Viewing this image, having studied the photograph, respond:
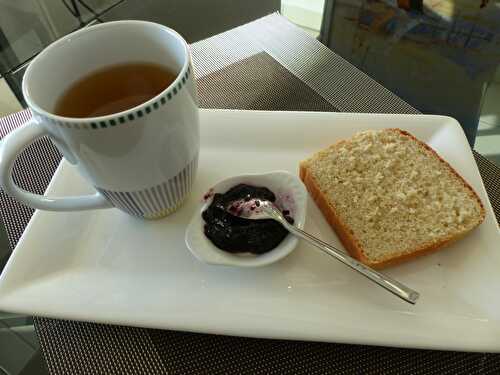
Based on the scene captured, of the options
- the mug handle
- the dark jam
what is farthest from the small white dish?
the mug handle

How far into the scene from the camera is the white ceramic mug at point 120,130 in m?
0.59

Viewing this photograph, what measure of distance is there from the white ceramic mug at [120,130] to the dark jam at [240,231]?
10cm

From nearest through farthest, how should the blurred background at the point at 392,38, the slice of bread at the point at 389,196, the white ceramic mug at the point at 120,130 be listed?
the white ceramic mug at the point at 120,130, the slice of bread at the point at 389,196, the blurred background at the point at 392,38

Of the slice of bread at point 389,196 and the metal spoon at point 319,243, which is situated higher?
the metal spoon at point 319,243

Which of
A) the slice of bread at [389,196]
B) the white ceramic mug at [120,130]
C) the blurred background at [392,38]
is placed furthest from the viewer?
the blurred background at [392,38]

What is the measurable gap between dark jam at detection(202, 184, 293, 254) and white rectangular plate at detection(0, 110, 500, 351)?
45 mm

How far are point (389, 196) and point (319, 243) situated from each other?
18cm

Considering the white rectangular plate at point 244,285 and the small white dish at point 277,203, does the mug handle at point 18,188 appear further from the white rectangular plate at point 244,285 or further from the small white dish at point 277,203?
the small white dish at point 277,203

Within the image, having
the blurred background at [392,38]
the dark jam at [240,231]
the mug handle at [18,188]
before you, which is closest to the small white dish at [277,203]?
the dark jam at [240,231]

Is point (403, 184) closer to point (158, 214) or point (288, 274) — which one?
point (288, 274)

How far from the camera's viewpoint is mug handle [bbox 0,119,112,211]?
623 mm

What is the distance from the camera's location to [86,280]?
707 millimetres

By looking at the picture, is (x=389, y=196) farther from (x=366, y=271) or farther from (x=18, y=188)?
(x=18, y=188)

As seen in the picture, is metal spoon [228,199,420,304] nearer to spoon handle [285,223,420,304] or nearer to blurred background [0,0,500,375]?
spoon handle [285,223,420,304]
